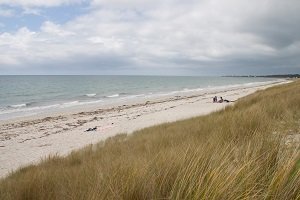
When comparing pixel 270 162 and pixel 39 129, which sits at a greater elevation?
pixel 270 162

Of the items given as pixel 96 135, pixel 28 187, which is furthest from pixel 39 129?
pixel 28 187

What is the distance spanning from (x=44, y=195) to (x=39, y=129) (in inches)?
636

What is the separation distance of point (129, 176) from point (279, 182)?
120cm

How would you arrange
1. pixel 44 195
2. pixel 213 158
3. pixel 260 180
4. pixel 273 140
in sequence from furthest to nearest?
1. pixel 273 140
2. pixel 44 195
3. pixel 213 158
4. pixel 260 180

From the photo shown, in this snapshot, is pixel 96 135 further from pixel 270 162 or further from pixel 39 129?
pixel 270 162

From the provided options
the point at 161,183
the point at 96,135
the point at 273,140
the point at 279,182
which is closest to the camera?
the point at 279,182

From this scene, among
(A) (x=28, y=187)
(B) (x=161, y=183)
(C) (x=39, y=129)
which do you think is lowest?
(C) (x=39, y=129)

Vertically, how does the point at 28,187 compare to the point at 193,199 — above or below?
below

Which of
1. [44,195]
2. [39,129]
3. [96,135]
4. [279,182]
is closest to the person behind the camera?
[279,182]

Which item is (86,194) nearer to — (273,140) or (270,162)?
(270,162)

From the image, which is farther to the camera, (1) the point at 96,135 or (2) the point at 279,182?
(1) the point at 96,135

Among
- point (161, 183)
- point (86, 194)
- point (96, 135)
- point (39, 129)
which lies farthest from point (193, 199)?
point (39, 129)

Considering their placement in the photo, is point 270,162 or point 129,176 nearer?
point 129,176

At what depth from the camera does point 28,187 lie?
3.66 metres
